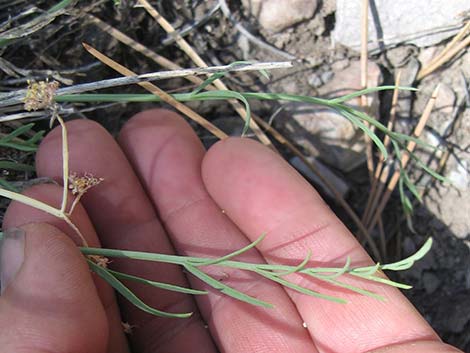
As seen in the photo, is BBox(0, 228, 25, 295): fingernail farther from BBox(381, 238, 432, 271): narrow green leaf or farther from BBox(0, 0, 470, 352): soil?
BBox(381, 238, 432, 271): narrow green leaf

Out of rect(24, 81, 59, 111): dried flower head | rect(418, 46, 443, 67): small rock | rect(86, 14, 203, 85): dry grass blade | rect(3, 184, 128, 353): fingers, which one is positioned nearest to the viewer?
rect(24, 81, 59, 111): dried flower head

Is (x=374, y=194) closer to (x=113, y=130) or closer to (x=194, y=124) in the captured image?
(x=194, y=124)

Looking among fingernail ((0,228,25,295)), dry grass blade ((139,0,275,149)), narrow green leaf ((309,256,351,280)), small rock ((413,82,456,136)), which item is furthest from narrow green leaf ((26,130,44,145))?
small rock ((413,82,456,136))

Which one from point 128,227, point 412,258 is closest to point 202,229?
point 128,227

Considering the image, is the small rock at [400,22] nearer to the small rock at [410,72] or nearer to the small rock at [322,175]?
the small rock at [410,72]

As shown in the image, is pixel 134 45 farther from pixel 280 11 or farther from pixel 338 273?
pixel 338 273

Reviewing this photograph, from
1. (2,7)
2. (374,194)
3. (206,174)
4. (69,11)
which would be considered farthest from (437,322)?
(2,7)
